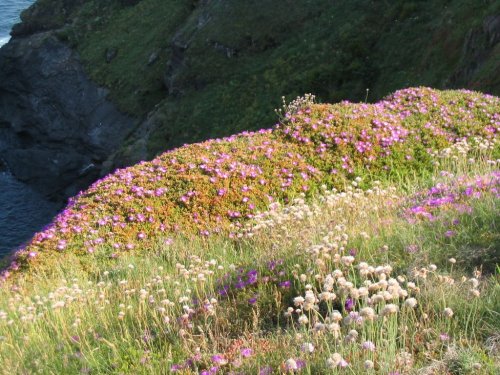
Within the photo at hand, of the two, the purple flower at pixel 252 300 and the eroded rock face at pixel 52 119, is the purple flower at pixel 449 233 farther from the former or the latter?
the eroded rock face at pixel 52 119

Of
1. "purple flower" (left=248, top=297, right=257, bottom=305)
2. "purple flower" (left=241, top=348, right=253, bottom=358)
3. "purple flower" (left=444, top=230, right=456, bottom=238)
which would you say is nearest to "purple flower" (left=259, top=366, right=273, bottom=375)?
"purple flower" (left=241, top=348, right=253, bottom=358)

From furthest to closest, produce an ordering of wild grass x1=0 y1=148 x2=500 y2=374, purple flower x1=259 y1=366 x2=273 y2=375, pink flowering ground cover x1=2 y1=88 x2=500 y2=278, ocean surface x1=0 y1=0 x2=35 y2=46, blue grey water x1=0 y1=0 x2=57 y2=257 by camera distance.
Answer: ocean surface x1=0 y1=0 x2=35 y2=46, blue grey water x1=0 y1=0 x2=57 y2=257, pink flowering ground cover x1=2 y1=88 x2=500 y2=278, purple flower x1=259 y1=366 x2=273 y2=375, wild grass x1=0 y1=148 x2=500 y2=374

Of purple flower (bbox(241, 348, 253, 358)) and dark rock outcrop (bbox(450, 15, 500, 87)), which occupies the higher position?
dark rock outcrop (bbox(450, 15, 500, 87))

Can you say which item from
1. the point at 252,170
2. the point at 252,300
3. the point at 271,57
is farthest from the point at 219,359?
the point at 271,57

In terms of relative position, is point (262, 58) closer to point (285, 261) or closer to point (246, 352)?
point (285, 261)

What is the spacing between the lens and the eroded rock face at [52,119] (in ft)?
149

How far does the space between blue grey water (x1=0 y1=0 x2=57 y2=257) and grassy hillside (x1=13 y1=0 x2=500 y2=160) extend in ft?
29.5

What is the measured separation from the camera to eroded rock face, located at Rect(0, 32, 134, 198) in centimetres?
4531

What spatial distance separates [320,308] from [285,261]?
113cm

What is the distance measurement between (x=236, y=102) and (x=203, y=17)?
11759 millimetres

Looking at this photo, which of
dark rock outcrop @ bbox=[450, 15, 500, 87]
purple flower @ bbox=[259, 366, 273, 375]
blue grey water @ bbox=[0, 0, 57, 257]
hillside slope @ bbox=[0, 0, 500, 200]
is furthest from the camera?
blue grey water @ bbox=[0, 0, 57, 257]

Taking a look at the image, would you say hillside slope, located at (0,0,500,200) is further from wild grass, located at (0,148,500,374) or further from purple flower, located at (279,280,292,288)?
purple flower, located at (279,280,292,288)

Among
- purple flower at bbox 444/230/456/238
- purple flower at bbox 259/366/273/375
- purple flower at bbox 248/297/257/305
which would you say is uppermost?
purple flower at bbox 444/230/456/238

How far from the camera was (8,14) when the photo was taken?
262 ft
